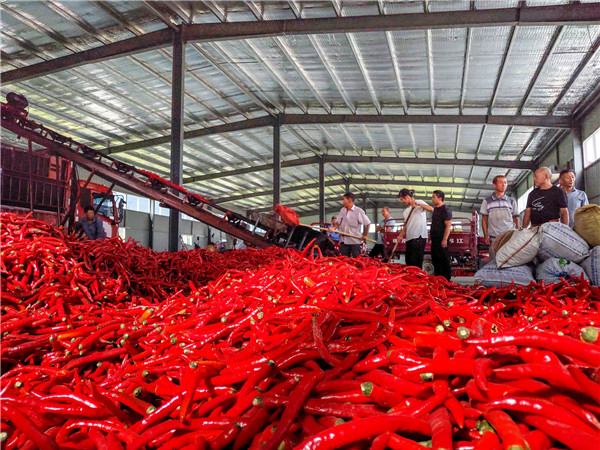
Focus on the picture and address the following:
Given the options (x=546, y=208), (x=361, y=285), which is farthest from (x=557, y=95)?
(x=361, y=285)

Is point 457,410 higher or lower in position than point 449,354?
lower

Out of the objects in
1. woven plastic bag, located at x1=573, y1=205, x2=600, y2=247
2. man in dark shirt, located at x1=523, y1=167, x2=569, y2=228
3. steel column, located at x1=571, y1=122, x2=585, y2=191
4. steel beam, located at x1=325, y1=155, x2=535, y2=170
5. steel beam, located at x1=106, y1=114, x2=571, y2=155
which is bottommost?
woven plastic bag, located at x1=573, y1=205, x2=600, y2=247

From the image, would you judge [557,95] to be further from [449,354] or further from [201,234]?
[201,234]

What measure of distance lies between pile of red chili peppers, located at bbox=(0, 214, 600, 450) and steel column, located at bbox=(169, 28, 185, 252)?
6.26 metres

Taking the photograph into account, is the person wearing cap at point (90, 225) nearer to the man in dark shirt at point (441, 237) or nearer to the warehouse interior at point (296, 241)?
the warehouse interior at point (296, 241)

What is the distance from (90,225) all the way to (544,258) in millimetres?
7037

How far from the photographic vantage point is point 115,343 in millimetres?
2287

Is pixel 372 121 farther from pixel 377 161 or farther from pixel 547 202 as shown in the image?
pixel 547 202

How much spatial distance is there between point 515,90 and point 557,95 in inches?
55.4

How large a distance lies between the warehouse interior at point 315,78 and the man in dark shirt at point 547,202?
12.9ft

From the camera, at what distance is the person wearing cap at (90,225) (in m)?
7.06

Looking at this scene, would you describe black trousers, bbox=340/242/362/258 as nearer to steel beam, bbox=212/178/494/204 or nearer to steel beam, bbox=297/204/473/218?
steel beam, bbox=212/178/494/204

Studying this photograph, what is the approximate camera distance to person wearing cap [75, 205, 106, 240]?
7.06 m

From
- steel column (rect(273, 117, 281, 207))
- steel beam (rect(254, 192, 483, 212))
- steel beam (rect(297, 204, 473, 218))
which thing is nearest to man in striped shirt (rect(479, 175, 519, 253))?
steel column (rect(273, 117, 281, 207))
